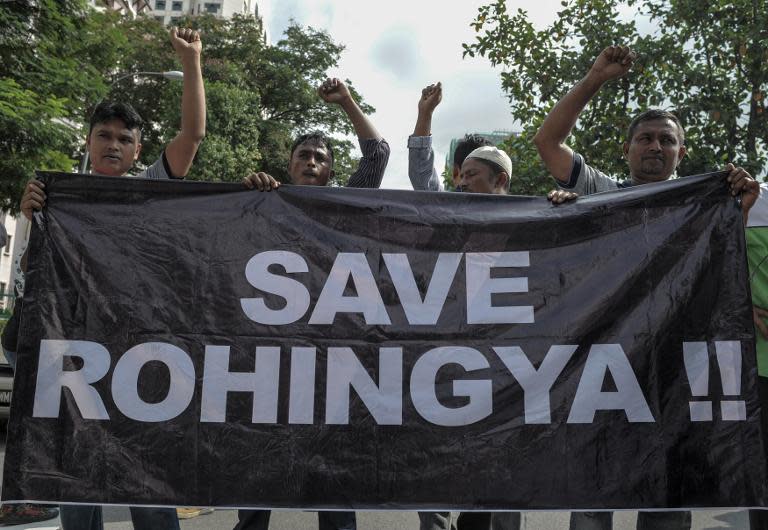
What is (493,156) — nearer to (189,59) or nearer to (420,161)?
(420,161)

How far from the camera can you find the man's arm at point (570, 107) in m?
3.22

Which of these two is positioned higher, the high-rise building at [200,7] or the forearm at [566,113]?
the high-rise building at [200,7]

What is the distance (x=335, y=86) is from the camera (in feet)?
12.3

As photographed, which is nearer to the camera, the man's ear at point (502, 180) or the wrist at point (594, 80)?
the wrist at point (594, 80)

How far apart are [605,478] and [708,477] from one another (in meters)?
0.38

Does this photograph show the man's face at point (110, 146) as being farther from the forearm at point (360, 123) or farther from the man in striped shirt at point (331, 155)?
the forearm at point (360, 123)

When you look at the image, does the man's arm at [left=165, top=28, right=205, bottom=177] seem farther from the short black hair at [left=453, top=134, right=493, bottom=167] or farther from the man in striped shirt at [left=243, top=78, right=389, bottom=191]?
the short black hair at [left=453, top=134, right=493, bottom=167]

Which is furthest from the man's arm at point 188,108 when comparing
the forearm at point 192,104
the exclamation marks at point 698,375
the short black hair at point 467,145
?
the exclamation marks at point 698,375

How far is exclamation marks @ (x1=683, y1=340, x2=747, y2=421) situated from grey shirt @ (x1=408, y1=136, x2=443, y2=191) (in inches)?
61.7

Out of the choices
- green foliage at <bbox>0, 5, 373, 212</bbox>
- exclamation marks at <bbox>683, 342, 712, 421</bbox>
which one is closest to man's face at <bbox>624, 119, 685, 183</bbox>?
exclamation marks at <bbox>683, 342, 712, 421</bbox>

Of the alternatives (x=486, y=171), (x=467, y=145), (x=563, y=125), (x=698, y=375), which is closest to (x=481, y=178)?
(x=486, y=171)

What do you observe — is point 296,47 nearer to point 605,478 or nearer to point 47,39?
point 47,39

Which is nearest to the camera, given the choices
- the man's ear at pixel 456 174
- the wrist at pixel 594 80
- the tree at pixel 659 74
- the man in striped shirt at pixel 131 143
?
the man in striped shirt at pixel 131 143

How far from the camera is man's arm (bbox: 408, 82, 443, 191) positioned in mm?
3926
